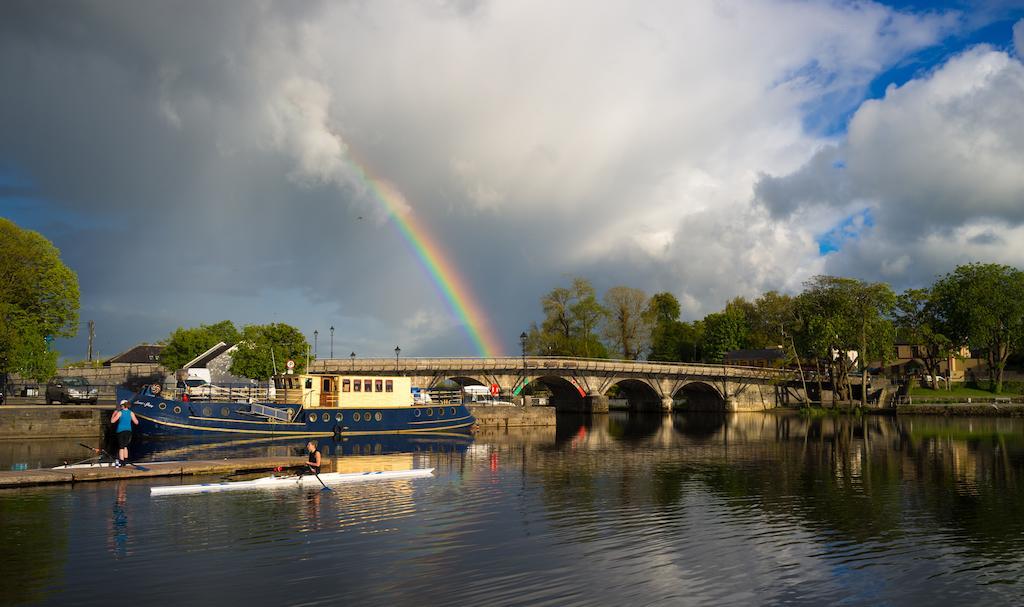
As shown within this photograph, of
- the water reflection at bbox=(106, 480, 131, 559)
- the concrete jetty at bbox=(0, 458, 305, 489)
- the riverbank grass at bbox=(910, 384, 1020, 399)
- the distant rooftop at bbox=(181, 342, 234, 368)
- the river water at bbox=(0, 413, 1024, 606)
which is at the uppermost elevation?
the distant rooftop at bbox=(181, 342, 234, 368)

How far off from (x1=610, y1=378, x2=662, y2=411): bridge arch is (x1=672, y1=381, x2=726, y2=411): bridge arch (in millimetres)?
3094

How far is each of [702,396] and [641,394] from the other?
9117 mm

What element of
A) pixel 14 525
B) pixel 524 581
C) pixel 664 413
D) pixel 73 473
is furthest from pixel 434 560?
pixel 664 413

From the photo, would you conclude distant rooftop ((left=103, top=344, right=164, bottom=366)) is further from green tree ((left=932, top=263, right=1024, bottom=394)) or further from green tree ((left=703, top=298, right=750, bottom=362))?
green tree ((left=932, top=263, right=1024, bottom=394))

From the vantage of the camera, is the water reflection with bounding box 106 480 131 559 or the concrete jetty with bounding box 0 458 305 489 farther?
the concrete jetty with bounding box 0 458 305 489

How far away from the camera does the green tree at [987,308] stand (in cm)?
10331

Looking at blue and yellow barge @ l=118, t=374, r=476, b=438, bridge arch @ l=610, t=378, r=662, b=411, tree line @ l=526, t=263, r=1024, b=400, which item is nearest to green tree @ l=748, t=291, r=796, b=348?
tree line @ l=526, t=263, r=1024, b=400

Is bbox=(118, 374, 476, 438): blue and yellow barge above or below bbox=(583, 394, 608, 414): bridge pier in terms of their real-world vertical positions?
above

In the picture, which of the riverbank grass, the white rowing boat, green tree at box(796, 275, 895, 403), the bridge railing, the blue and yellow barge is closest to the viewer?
the white rowing boat

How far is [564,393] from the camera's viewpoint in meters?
107

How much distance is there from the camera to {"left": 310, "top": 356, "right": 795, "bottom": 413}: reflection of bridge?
78.1 meters

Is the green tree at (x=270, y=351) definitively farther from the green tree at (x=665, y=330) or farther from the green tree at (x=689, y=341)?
the green tree at (x=689, y=341)

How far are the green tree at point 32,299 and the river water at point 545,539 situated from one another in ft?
80.6

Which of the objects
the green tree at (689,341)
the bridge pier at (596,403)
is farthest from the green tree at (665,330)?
the bridge pier at (596,403)
